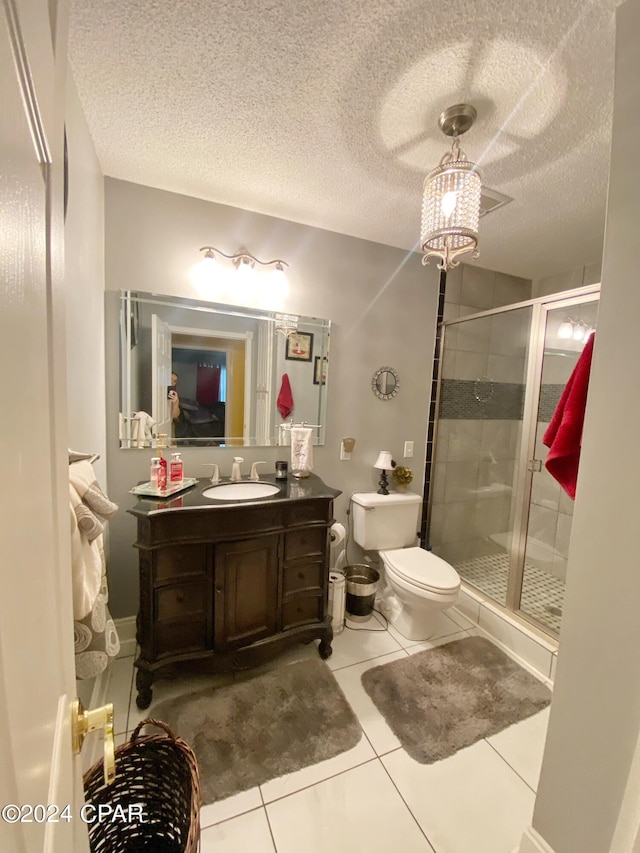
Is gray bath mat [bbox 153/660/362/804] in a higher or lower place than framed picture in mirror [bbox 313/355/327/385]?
lower

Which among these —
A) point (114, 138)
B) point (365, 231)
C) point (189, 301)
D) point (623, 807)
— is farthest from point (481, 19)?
point (623, 807)

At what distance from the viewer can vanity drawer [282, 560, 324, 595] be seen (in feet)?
5.57

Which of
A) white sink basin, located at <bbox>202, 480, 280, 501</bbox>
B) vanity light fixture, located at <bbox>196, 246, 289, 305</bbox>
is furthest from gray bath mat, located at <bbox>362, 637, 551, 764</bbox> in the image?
vanity light fixture, located at <bbox>196, 246, 289, 305</bbox>

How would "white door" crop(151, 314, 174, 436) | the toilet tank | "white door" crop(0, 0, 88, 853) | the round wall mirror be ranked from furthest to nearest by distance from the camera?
the round wall mirror, the toilet tank, "white door" crop(151, 314, 174, 436), "white door" crop(0, 0, 88, 853)

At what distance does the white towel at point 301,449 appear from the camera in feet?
6.48

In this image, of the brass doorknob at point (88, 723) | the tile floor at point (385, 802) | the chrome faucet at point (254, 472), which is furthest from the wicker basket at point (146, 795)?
the chrome faucet at point (254, 472)

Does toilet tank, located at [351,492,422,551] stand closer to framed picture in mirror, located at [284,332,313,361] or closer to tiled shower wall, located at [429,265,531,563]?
tiled shower wall, located at [429,265,531,563]

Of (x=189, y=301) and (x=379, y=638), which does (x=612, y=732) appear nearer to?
(x=379, y=638)

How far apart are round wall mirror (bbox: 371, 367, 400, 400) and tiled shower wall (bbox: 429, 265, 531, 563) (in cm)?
45

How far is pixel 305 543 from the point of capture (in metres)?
1.72

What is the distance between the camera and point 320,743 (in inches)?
53.5

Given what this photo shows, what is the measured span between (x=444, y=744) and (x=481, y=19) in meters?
2.43

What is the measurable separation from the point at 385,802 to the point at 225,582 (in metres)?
0.96

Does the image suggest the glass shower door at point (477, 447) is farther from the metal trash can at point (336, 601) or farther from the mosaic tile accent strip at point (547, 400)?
the metal trash can at point (336, 601)
